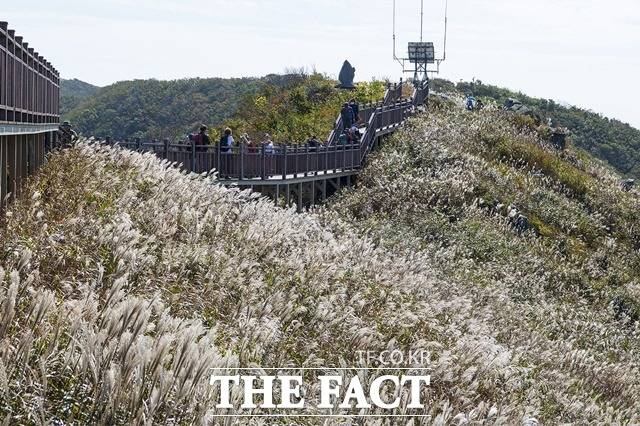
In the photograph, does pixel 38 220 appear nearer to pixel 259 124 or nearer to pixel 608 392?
pixel 608 392

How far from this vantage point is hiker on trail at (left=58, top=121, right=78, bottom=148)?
62.1 feet

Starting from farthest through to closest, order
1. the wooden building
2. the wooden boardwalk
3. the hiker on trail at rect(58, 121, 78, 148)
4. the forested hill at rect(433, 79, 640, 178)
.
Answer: the forested hill at rect(433, 79, 640, 178), the wooden boardwalk, the hiker on trail at rect(58, 121, 78, 148), the wooden building

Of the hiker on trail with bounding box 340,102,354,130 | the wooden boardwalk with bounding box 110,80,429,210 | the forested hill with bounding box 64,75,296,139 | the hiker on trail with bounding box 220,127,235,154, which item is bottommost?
the wooden boardwalk with bounding box 110,80,429,210

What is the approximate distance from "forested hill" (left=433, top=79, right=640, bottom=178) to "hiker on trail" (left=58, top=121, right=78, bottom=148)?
68375 mm

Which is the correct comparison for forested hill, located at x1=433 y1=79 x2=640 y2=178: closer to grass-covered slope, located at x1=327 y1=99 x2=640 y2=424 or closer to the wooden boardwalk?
grass-covered slope, located at x1=327 y1=99 x2=640 y2=424

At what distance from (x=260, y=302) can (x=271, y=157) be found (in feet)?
54.1

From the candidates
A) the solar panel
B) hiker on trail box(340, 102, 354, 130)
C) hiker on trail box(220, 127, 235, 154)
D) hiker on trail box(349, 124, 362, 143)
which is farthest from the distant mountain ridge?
hiker on trail box(220, 127, 235, 154)

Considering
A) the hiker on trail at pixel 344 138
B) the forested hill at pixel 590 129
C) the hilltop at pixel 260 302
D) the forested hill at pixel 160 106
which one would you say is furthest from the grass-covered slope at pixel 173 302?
the forested hill at pixel 160 106

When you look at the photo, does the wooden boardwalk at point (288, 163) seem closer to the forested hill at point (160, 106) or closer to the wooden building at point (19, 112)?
the wooden building at point (19, 112)

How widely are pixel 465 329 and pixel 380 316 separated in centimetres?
227

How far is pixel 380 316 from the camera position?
12.2 meters

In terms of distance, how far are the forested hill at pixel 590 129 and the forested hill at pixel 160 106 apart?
2293 centimetres

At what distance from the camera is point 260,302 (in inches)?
410

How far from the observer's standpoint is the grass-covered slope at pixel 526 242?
1545 cm
